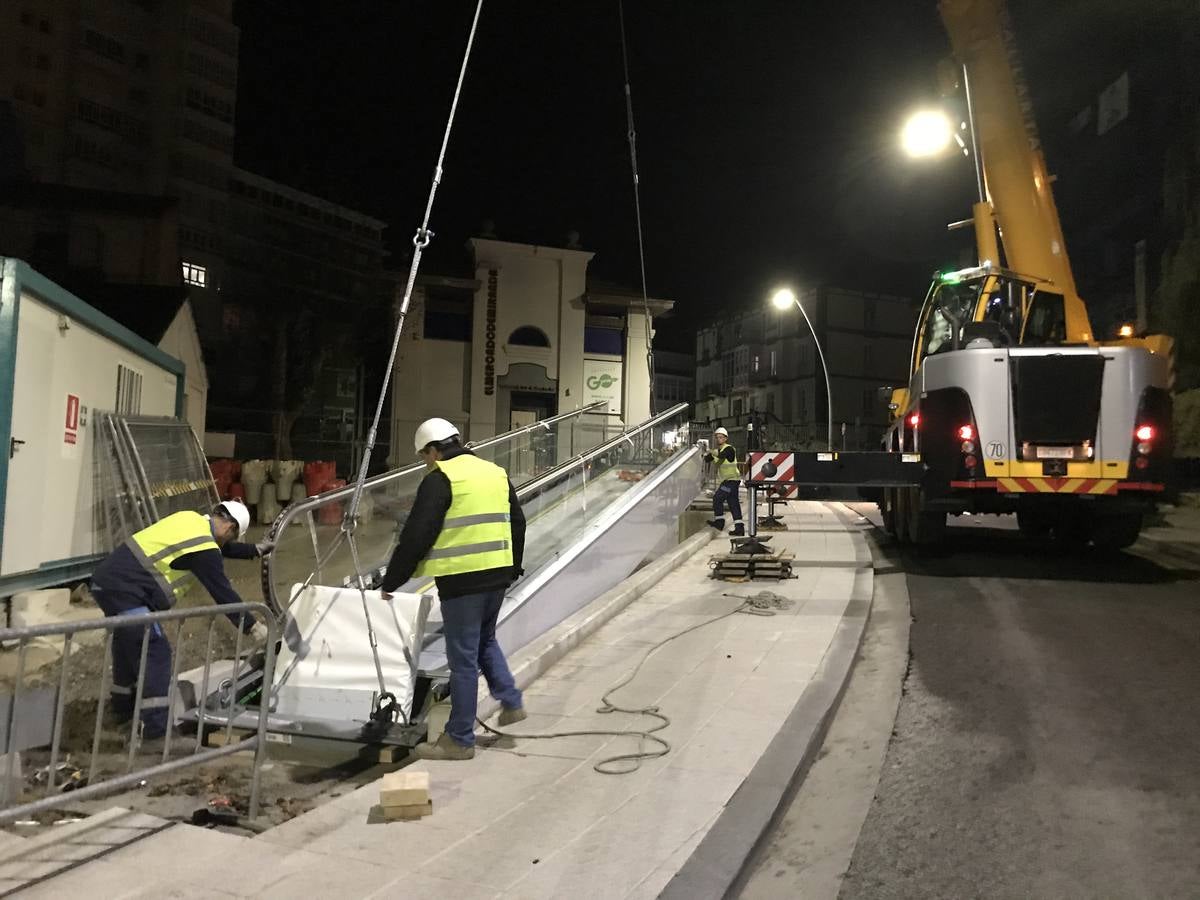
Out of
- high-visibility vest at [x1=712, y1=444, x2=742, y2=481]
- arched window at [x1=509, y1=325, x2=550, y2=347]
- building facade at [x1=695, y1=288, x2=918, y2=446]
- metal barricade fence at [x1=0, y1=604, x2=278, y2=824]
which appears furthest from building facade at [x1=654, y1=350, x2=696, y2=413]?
metal barricade fence at [x1=0, y1=604, x2=278, y2=824]

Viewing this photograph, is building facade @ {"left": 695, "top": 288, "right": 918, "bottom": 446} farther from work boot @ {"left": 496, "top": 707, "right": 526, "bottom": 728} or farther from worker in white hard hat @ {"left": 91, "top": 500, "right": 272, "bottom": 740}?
worker in white hard hat @ {"left": 91, "top": 500, "right": 272, "bottom": 740}

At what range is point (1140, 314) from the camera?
30094mm

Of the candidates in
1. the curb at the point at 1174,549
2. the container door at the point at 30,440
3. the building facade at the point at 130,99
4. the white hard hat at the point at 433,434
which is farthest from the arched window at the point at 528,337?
the white hard hat at the point at 433,434

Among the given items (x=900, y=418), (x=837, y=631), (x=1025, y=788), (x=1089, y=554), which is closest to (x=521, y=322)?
(x=900, y=418)

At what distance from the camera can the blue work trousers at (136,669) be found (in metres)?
4.71

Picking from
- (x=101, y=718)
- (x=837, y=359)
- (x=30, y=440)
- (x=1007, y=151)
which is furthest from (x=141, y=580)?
(x=837, y=359)

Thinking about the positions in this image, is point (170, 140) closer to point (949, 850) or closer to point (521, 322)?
point (521, 322)

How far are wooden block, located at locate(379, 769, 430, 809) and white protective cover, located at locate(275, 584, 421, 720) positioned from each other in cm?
115

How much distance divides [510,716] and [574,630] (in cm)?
184

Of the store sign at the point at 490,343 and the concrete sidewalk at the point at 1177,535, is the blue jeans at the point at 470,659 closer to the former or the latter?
the concrete sidewalk at the point at 1177,535

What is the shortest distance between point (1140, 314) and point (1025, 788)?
32550mm

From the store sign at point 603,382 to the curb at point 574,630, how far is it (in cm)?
1868

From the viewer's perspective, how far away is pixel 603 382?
28.7 meters

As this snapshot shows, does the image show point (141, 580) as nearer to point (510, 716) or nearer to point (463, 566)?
point (463, 566)
